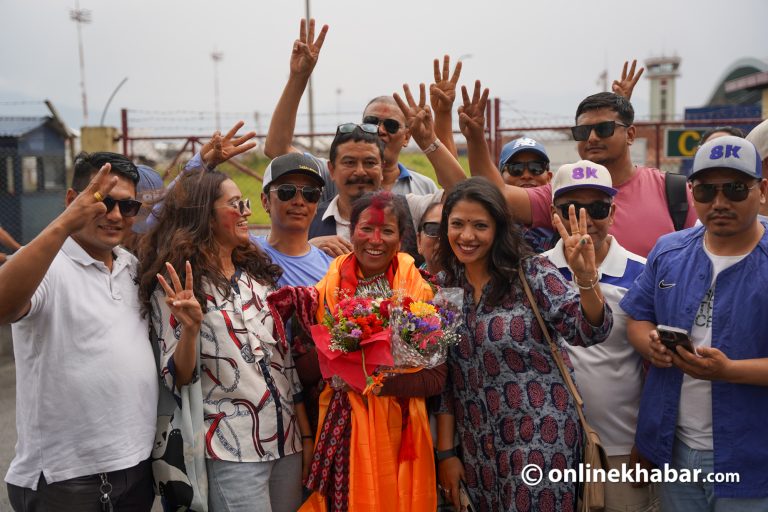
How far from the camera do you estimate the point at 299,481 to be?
10.5ft

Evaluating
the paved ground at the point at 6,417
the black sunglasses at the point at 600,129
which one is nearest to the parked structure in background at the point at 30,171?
the paved ground at the point at 6,417

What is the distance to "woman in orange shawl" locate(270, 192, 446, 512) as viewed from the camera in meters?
3.02

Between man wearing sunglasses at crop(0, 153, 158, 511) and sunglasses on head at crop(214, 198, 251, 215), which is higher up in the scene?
sunglasses on head at crop(214, 198, 251, 215)

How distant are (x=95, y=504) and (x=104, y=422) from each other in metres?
0.36

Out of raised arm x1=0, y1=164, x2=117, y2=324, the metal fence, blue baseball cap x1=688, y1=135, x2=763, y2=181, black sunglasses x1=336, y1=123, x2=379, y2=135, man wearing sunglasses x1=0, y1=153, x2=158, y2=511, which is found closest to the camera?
raised arm x1=0, y1=164, x2=117, y2=324

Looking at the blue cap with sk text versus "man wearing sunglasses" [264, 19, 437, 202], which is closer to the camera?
the blue cap with sk text

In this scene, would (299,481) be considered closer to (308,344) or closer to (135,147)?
(308,344)

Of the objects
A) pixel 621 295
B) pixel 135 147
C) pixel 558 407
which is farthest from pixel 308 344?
pixel 135 147

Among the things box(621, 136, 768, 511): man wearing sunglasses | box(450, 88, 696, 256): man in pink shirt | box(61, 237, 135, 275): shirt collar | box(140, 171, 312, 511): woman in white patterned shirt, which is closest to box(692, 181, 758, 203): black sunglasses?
box(621, 136, 768, 511): man wearing sunglasses

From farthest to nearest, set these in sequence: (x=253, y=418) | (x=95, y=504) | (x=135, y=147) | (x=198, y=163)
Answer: (x=135, y=147) → (x=198, y=163) → (x=253, y=418) → (x=95, y=504)

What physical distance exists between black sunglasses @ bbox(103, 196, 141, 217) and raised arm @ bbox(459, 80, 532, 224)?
1.98 metres

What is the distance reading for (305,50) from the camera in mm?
4660

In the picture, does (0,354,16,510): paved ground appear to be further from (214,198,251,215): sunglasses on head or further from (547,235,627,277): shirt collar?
(547,235,627,277): shirt collar

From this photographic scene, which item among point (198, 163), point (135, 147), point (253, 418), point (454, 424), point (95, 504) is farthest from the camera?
point (135, 147)
